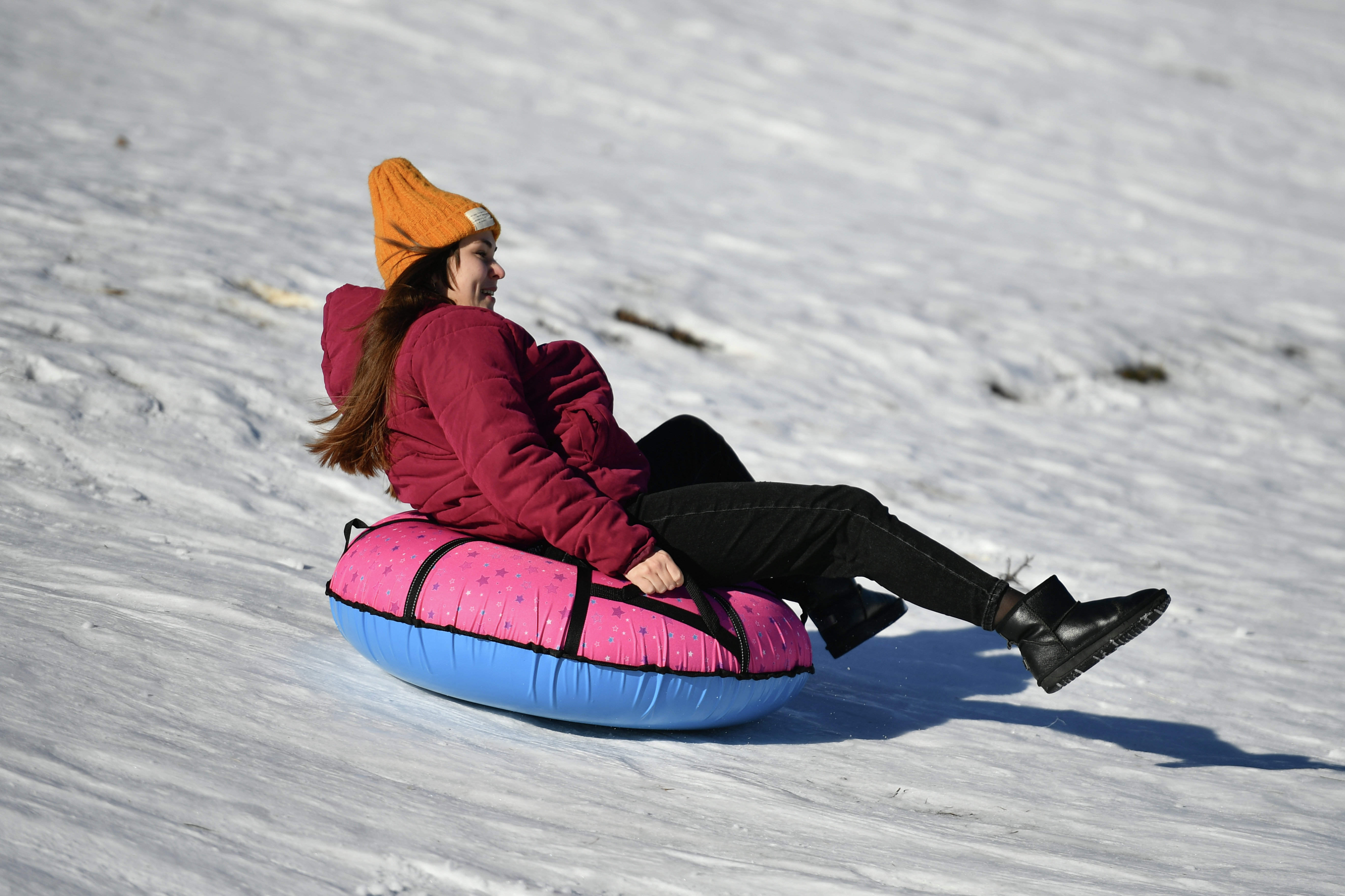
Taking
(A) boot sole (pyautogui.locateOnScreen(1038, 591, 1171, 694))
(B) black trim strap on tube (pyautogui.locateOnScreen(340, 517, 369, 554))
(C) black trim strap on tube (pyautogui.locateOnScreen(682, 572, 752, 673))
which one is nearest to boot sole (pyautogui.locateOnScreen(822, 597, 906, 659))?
(C) black trim strap on tube (pyautogui.locateOnScreen(682, 572, 752, 673))

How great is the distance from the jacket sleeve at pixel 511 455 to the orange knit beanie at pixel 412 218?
35 cm

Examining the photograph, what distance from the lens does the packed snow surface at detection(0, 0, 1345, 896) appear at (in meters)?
2.44

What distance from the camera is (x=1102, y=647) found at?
297 cm

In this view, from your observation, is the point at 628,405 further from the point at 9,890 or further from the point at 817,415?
the point at 9,890

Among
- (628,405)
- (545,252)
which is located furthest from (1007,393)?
(545,252)

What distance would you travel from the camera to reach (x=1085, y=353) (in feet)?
27.6

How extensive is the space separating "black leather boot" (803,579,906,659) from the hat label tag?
59.1 inches

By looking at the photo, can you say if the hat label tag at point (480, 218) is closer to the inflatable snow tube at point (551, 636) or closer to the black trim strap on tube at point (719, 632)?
the inflatable snow tube at point (551, 636)

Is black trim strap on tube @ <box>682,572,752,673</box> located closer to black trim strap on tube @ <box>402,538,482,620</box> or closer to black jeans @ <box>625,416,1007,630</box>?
black jeans @ <box>625,416,1007,630</box>

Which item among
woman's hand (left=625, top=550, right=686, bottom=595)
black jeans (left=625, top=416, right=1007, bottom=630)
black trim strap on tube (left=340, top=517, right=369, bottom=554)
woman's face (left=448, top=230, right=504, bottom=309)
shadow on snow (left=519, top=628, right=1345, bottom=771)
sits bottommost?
shadow on snow (left=519, top=628, right=1345, bottom=771)

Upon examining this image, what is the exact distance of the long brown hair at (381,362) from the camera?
3.16 m

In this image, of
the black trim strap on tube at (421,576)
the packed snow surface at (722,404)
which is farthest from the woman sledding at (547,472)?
the packed snow surface at (722,404)

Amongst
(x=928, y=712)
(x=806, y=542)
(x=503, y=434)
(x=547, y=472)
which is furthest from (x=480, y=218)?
(x=928, y=712)

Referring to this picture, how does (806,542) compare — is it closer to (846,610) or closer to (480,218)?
(846,610)
